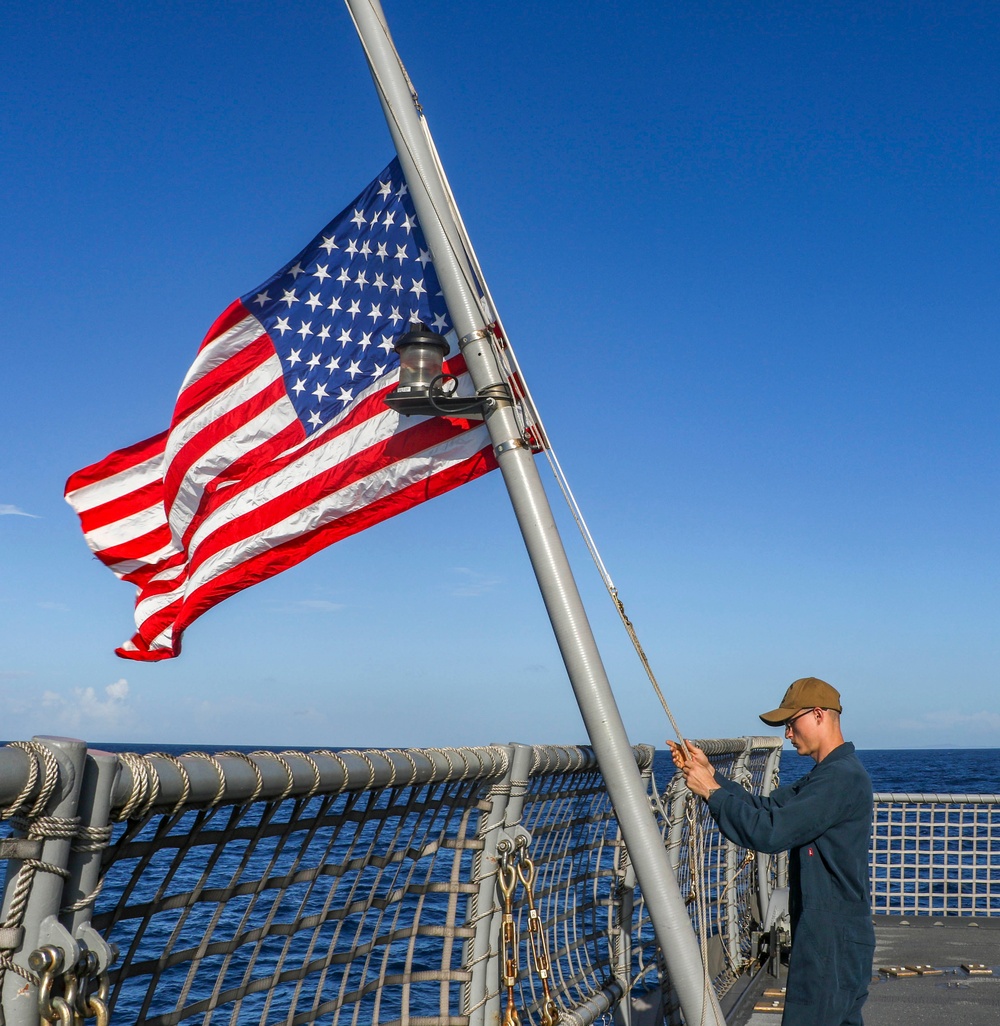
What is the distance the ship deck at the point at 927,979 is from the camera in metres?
6.24

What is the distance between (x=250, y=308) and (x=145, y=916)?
415 cm

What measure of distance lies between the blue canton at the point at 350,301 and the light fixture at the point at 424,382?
21.4 inches

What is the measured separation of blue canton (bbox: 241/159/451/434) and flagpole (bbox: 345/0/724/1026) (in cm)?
76

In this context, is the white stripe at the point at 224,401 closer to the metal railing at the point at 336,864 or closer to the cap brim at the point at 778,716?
the metal railing at the point at 336,864

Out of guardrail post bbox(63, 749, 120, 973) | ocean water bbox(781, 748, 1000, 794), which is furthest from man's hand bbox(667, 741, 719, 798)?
ocean water bbox(781, 748, 1000, 794)

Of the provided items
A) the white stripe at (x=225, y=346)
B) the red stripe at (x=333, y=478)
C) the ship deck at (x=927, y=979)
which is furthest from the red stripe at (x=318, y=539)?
the ship deck at (x=927, y=979)

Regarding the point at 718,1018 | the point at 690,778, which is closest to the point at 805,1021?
the point at 718,1018

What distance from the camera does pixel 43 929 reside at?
75.7 inches

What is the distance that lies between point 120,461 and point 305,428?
4.43 ft

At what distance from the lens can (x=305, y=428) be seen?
5680mm

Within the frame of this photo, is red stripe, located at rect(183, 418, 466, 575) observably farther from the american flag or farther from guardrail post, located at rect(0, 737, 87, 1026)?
guardrail post, located at rect(0, 737, 87, 1026)

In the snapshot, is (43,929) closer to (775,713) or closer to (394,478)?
(775,713)

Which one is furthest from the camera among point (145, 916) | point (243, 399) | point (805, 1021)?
point (243, 399)

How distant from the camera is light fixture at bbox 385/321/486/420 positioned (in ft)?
15.5
